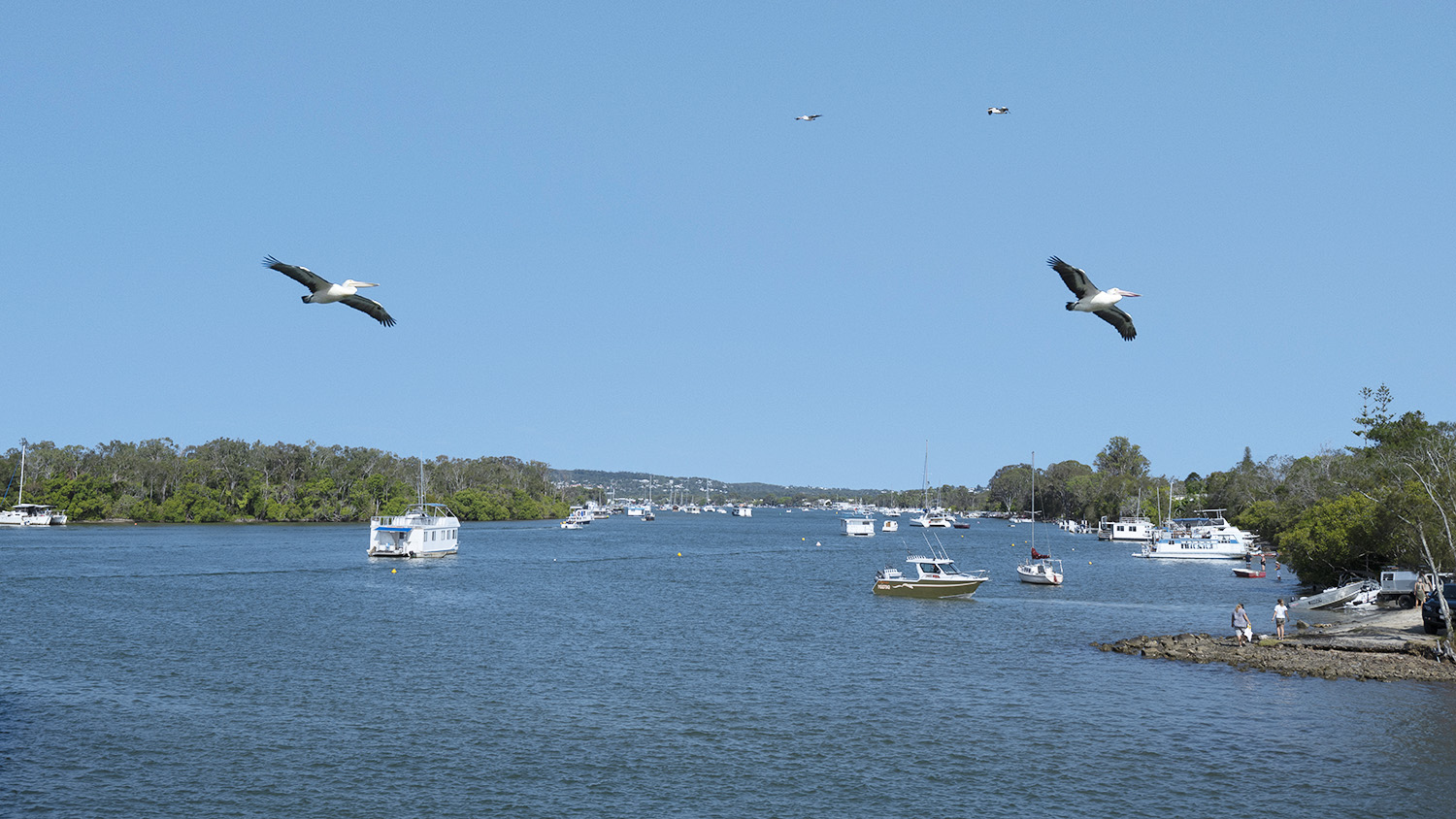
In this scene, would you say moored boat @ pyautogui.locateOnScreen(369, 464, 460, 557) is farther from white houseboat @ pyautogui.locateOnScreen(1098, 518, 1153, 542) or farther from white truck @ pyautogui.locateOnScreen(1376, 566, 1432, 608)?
white houseboat @ pyautogui.locateOnScreen(1098, 518, 1153, 542)

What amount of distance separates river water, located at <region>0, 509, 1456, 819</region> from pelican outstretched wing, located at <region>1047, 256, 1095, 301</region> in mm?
12453

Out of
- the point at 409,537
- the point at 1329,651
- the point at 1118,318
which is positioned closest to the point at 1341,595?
the point at 1329,651

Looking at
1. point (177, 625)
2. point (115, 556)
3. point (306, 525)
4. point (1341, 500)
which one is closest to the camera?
point (177, 625)

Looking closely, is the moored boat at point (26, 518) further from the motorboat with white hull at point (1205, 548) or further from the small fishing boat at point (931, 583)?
the motorboat with white hull at point (1205, 548)

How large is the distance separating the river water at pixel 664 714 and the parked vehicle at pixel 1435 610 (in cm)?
1036

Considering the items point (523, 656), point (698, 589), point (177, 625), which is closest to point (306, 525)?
point (698, 589)

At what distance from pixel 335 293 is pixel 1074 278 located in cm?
1465

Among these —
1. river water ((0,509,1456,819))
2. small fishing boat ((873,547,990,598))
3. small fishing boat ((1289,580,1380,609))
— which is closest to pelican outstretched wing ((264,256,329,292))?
river water ((0,509,1456,819))

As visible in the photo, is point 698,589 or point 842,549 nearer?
point 698,589

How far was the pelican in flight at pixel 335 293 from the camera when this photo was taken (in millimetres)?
20578

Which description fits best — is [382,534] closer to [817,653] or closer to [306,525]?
[817,653]

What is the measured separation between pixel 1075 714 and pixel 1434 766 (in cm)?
1017

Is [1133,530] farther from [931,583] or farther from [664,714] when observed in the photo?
[664,714]

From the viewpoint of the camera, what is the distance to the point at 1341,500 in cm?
7688
